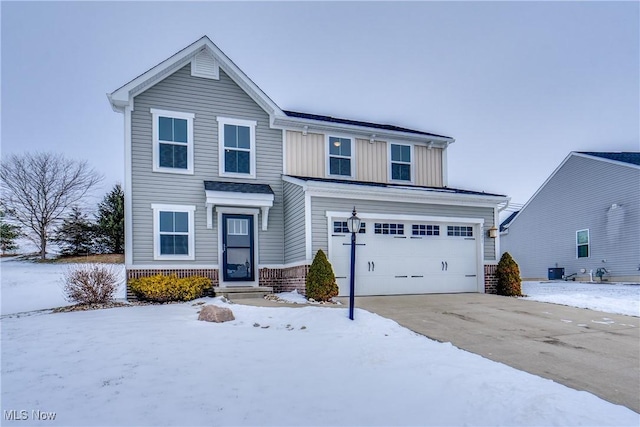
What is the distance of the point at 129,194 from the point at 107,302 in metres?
3.22

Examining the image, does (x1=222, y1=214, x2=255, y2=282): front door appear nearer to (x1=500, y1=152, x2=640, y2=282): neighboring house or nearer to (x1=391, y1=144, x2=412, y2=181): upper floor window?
(x1=391, y1=144, x2=412, y2=181): upper floor window

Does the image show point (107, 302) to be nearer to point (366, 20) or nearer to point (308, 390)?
point (308, 390)

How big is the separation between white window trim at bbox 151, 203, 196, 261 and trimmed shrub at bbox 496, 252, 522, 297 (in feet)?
31.3

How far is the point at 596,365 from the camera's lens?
5.54m

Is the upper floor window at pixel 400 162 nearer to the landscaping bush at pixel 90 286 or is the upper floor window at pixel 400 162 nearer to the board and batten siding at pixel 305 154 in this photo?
the board and batten siding at pixel 305 154

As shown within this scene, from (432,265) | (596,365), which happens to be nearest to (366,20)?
(432,265)

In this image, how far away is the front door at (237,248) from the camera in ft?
40.1

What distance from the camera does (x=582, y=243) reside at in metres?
19.3

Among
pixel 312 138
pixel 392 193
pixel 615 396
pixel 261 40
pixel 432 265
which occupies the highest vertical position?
pixel 261 40

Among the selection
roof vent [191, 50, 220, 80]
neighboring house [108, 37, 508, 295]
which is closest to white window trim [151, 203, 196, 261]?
neighboring house [108, 37, 508, 295]

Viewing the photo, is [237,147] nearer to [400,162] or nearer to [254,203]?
[254,203]

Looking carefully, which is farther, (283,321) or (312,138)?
(312,138)

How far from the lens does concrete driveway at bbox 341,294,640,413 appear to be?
5102 mm

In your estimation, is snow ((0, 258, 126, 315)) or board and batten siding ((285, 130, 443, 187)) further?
board and batten siding ((285, 130, 443, 187))
